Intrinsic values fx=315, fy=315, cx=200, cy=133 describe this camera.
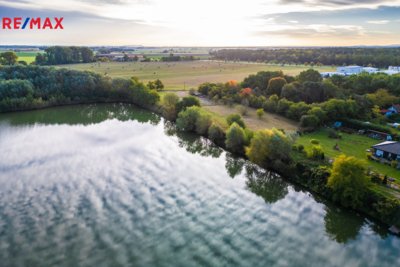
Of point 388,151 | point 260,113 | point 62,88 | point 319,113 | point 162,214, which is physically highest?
point 62,88

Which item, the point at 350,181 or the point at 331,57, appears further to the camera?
the point at 331,57

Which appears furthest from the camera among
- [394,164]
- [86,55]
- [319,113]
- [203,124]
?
[86,55]

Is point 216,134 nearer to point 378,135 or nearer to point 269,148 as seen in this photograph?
point 269,148

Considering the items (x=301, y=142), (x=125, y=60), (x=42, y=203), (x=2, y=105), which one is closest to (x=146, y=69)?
(x=125, y=60)

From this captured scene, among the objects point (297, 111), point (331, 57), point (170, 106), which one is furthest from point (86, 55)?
point (331, 57)

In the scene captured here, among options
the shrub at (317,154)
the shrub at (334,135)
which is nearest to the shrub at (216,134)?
the shrub at (317,154)

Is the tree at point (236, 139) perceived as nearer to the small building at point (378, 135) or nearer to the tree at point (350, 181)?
the tree at point (350, 181)

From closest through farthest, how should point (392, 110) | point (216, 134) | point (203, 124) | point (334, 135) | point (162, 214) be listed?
1. point (162, 214)
2. point (334, 135)
3. point (216, 134)
4. point (203, 124)
5. point (392, 110)
